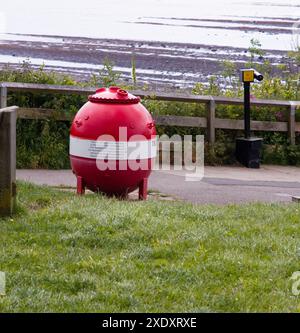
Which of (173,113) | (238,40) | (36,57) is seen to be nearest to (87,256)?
(173,113)

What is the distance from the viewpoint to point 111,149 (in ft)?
33.3

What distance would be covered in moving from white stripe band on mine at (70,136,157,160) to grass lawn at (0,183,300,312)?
842 millimetres

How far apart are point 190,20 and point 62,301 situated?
37428 millimetres

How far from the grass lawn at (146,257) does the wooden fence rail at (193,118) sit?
165 inches

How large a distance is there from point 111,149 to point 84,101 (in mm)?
3995

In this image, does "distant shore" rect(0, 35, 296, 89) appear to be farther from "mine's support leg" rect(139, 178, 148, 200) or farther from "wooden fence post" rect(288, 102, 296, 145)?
"mine's support leg" rect(139, 178, 148, 200)

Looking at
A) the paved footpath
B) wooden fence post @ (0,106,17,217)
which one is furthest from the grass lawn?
the paved footpath

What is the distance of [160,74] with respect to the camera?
87.1ft

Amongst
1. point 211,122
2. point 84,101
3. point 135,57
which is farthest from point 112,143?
point 135,57

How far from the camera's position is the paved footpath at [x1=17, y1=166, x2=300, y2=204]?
37.8ft

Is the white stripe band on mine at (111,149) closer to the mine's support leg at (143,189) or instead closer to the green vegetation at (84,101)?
the mine's support leg at (143,189)

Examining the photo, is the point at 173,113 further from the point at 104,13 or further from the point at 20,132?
the point at 104,13

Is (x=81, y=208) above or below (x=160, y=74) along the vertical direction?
below

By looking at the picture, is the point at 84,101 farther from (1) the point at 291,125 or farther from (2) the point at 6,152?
(2) the point at 6,152
